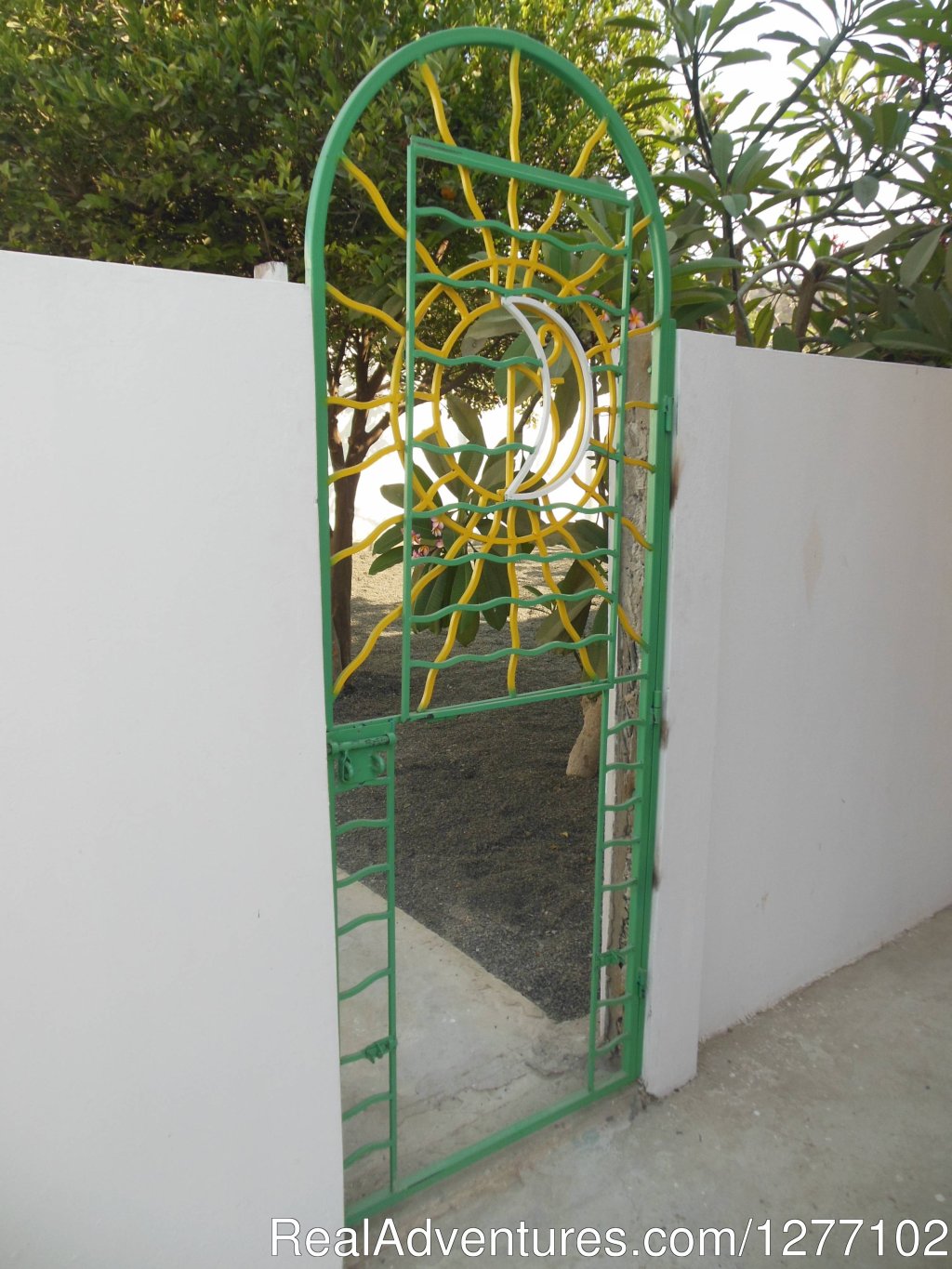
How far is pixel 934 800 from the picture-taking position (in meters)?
3.32

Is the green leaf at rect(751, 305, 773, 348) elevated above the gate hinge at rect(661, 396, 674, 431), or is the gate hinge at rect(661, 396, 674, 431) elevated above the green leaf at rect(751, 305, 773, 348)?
the green leaf at rect(751, 305, 773, 348)

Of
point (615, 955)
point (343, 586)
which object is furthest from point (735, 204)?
point (343, 586)

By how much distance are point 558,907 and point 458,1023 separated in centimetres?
86

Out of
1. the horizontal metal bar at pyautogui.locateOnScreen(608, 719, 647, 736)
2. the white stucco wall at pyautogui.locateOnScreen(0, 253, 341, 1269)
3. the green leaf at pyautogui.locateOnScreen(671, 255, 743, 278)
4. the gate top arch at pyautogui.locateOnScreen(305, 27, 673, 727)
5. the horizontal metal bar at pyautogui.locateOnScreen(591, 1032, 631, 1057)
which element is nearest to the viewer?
the white stucco wall at pyautogui.locateOnScreen(0, 253, 341, 1269)

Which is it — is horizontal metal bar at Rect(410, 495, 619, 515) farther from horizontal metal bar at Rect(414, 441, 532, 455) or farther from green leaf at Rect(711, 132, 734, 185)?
green leaf at Rect(711, 132, 734, 185)

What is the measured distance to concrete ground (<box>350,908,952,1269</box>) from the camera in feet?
6.55

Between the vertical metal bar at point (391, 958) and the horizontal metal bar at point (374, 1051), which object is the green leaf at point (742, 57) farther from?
the horizontal metal bar at point (374, 1051)

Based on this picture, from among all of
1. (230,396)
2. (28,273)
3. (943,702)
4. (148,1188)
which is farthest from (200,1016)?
(943,702)

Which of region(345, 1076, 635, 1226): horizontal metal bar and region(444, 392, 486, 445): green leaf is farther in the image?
region(444, 392, 486, 445): green leaf

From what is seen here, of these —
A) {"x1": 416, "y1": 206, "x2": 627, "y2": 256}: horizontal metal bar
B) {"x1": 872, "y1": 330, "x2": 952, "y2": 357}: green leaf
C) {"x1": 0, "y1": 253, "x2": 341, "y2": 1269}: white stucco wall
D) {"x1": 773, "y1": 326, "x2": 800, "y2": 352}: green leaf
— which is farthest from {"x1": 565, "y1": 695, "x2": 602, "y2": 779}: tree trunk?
{"x1": 0, "y1": 253, "x2": 341, "y2": 1269}: white stucco wall

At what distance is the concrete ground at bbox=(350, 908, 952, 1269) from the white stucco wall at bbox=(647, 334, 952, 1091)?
0.15 m

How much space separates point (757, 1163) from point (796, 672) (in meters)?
1.25

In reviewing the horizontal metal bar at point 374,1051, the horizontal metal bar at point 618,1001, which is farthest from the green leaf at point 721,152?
the horizontal metal bar at point 374,1051

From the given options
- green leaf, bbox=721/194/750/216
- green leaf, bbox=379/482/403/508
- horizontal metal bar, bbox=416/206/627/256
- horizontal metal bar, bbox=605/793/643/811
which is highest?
green leaf, bbox=721/194/750/216
